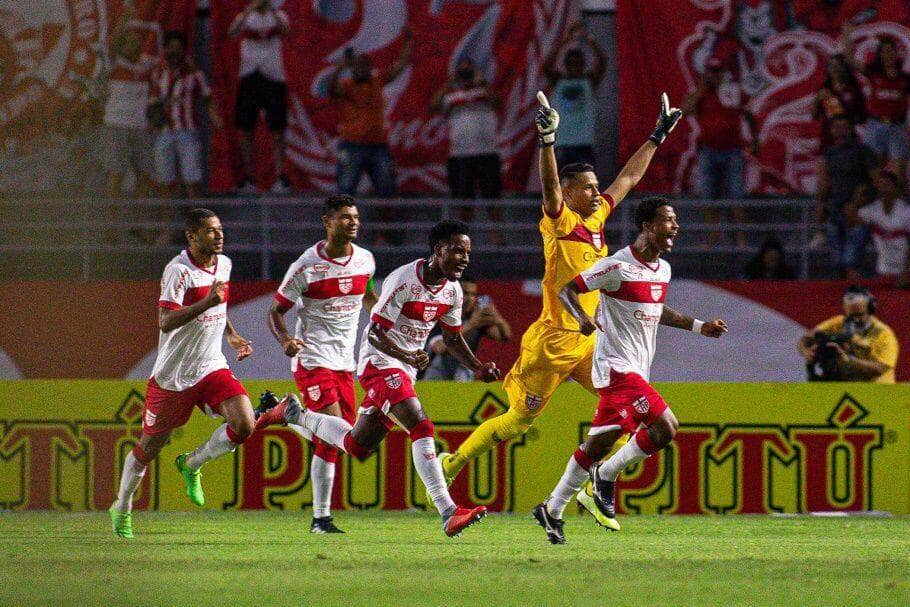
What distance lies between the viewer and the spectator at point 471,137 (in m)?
16.9

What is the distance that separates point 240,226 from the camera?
55.8 ft

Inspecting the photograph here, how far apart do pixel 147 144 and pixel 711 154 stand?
19.9ft

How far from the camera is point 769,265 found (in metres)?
16.5

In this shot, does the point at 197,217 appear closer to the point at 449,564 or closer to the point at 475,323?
the point at 449,564

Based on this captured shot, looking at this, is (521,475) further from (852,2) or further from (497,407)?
(852,2)

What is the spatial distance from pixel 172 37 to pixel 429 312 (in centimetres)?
803

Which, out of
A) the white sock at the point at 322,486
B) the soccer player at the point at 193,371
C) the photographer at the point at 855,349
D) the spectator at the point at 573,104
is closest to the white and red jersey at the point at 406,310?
the soccer player at the point at 193,371

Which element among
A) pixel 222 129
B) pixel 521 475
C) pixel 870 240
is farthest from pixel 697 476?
pixel 222 129

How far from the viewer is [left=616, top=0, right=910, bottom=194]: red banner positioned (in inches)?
695

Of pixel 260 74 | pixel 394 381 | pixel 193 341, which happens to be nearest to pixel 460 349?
pixel 394 381

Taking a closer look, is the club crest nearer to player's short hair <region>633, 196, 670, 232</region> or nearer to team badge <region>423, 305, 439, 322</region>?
team badge <region>423, 305, 439, 322</region>

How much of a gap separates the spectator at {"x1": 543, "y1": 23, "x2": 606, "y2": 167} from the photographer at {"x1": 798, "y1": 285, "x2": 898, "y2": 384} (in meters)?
3.90

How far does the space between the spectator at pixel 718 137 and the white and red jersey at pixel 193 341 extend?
7.96 metres

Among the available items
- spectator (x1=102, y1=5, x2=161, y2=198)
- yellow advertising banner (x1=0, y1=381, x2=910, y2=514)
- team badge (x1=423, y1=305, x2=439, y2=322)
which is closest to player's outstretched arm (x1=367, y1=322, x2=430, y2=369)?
team badge (x1=423, y1=305, x2=439, y2=322)
